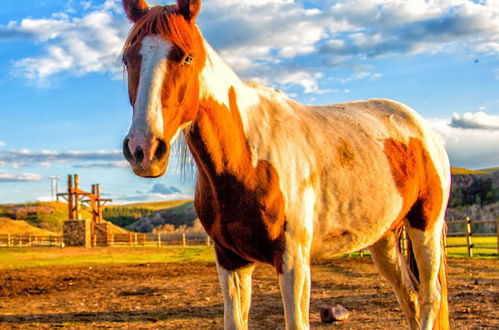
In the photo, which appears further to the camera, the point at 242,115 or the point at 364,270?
the point at 364,270

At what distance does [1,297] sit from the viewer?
30.2 ft

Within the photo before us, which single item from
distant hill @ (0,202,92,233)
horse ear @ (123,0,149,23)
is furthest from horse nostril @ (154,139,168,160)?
distant hill @ (0,202,92,233)

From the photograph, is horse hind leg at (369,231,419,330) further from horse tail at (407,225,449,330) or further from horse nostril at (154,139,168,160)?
horse nostril at (154,139,168,160)

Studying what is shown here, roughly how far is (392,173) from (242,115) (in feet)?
4.23

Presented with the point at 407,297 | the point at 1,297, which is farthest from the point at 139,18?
the point at 1,297

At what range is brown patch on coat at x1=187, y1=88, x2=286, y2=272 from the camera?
257 centimetres

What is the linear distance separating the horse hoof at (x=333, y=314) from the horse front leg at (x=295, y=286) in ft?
11.7

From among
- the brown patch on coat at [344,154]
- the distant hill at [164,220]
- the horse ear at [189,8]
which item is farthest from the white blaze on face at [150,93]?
the distant hill at [164,220]

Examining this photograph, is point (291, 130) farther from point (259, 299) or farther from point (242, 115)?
point (259, 299)

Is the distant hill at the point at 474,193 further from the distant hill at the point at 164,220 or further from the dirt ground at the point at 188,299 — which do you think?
the distant hill at the point at 164,220

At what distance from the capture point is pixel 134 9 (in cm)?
258

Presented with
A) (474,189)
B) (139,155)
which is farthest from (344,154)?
(474,189)

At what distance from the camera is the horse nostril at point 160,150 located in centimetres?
210

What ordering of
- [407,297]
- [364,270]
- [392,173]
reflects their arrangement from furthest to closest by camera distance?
1. [364,270]
2. [407,297]
3. [392,173]
